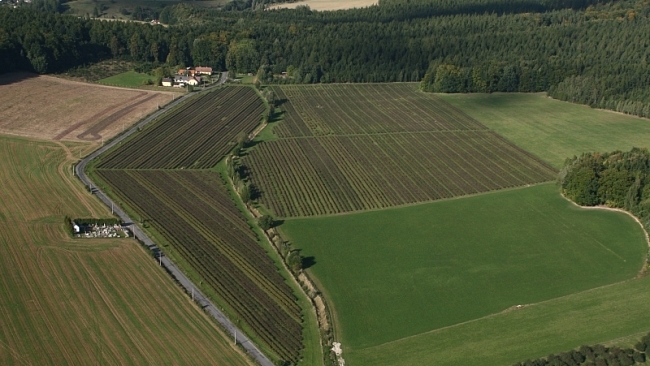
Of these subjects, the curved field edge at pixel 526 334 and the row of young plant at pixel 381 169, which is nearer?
the curved field edge at pixel 526 334

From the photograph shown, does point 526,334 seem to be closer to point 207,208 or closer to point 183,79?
point 207,208

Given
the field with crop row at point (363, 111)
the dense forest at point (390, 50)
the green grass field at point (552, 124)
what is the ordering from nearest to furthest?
1. the green grass field at point (552, 124)
2. the field with crop row at point (363, 111)
3. the dense forest at point (390, 50)

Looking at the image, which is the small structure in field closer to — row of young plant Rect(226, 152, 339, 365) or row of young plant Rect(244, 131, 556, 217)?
row of young plant Rect(244, 131, 556, 217)

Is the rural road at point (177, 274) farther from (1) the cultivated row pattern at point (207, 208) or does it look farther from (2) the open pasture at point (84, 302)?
(1) the cultivated row pattern at point (207, 208)

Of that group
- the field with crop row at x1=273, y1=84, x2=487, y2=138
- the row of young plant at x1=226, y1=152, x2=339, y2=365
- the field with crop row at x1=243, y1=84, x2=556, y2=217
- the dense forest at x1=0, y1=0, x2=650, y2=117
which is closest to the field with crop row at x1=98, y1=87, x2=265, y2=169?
the row of young plant at x1=226, y1=152, x2=339, y2=365

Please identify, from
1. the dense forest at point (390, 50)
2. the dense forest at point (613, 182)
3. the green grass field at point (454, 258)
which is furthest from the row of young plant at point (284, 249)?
the dense forest at point (390, 50)

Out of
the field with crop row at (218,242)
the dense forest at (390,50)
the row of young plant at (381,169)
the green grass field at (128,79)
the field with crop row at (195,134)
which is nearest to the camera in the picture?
the field with crop row at (218,242)

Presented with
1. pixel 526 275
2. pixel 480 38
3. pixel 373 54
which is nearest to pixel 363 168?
pixel 526 275
